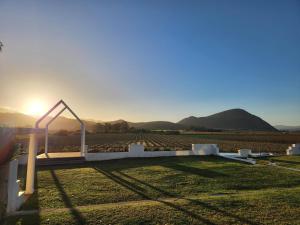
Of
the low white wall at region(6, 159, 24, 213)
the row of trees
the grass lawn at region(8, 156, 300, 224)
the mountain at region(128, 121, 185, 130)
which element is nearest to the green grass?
the grass lawn at region(8, 156, 300, 224)

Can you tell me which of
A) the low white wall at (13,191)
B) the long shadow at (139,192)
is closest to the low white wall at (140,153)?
the long shadow at (139,192)

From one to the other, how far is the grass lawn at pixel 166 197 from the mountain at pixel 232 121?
12857 cm

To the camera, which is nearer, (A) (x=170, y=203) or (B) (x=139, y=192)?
(A) (x=170, y=203)

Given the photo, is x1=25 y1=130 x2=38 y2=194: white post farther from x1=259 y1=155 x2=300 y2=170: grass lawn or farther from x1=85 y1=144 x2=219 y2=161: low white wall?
x1=259 y1=155 x2=300 y2=170: grass lawn

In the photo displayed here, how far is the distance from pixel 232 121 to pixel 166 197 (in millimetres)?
143590

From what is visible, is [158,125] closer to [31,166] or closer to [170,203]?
[31,166]

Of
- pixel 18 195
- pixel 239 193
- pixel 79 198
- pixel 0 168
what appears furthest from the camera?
pixel 239 193

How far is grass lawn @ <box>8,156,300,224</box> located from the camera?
212 inches

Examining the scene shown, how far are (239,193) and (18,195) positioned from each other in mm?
6620

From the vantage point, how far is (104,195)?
7.26m

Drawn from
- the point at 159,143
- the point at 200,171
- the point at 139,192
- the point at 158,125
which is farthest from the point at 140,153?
the point at 158,125

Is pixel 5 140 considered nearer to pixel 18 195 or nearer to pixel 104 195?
pixel 18 195

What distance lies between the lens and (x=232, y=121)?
142 metres

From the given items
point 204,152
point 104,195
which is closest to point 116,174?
point 104,195
